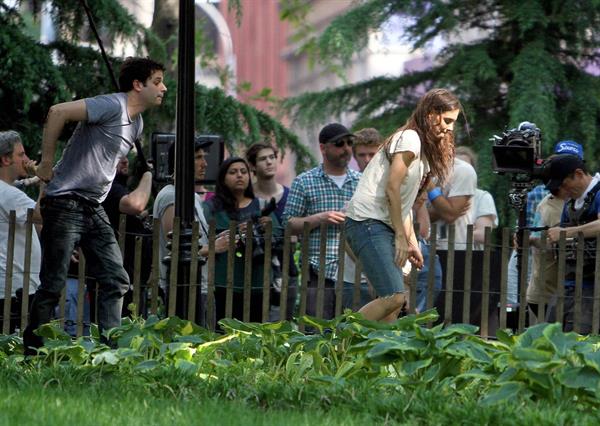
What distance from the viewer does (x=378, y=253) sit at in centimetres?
1001

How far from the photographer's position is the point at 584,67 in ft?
61.0

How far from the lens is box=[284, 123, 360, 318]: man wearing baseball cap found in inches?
470

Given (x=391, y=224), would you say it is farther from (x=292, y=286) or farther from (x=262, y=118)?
(x=262, y=118)

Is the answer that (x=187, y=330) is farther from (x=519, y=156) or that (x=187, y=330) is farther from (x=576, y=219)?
(x=519, y=156)

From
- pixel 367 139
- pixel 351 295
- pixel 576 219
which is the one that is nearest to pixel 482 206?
pixel 367 139

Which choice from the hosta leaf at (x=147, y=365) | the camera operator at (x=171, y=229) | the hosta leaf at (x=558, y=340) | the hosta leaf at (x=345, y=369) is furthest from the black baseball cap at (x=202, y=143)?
the hosta leaf at (x=558, y=340)

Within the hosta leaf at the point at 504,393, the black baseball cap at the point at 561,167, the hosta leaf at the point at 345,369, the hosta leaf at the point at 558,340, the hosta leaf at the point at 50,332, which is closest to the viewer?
the hosta leaf at the point at 504,393

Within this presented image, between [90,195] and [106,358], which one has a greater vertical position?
[90,195]

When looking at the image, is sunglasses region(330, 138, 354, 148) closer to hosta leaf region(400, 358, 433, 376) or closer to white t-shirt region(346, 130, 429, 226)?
white t-shirt region(346, 130, 429, 226)

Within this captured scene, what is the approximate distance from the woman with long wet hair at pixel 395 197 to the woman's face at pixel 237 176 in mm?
2189

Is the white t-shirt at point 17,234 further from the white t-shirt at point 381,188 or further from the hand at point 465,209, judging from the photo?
the hand at point 465,209

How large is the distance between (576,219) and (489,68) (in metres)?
6.47

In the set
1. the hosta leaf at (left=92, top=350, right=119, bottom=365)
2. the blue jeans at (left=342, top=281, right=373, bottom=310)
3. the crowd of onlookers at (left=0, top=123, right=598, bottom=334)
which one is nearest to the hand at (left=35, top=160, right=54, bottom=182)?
the hosta leaf at (left=92, top=350, right=119, bottom=365)

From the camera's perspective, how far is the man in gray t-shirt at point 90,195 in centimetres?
952
